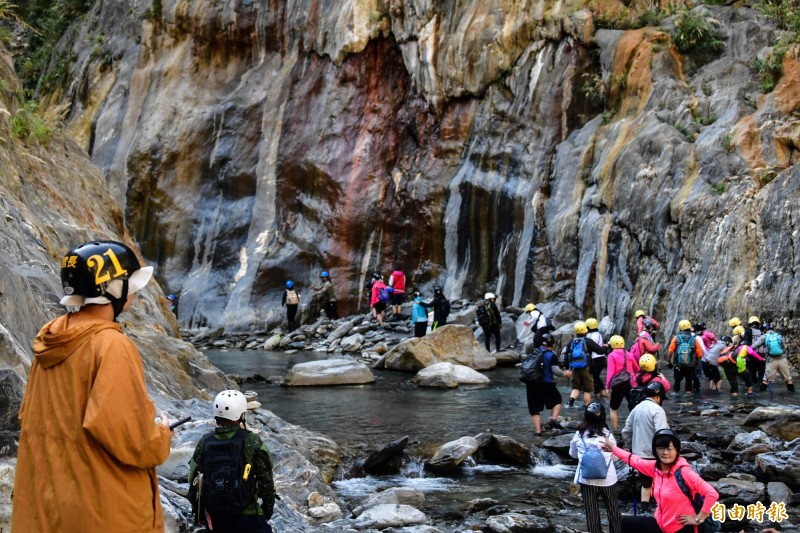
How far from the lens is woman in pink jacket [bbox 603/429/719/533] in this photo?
654 centimetres

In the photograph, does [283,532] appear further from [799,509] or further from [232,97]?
[232,97]

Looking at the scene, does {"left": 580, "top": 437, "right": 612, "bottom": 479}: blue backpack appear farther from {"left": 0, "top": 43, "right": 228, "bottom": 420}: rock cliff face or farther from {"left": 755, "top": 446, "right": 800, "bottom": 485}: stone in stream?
{"left": 0, "top": 43, "right": 228, "bottom": 420}: rock cliff face

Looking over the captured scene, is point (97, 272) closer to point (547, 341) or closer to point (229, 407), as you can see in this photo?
point (229, 407)

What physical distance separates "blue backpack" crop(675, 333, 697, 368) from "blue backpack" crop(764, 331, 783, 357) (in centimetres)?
141

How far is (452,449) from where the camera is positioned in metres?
12.3

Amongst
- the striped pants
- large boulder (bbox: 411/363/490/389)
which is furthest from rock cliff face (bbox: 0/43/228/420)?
large boulder (bbox: 411/363/490/389)

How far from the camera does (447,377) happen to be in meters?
20.1

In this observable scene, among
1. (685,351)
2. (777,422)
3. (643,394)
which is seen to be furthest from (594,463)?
(685,351)

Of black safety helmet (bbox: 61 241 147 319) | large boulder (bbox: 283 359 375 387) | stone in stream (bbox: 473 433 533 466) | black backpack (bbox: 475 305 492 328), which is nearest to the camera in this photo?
black safety helmet (bbox: 61 241 147 319)

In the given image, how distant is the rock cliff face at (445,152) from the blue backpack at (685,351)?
2854 mm

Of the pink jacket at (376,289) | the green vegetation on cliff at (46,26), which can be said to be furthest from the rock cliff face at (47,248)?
the green vegetation on cliff at (46,26)

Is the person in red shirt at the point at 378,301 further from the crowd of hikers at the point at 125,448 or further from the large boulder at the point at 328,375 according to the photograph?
the crowd of hikers at the point at 125,448

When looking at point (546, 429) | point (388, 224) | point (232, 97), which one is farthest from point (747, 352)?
point (232, 97)

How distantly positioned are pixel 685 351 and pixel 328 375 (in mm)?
7988
